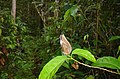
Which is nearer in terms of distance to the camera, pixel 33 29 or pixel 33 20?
pixel 33 29

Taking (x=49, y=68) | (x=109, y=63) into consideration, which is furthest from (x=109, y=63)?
(x=49, y=68)

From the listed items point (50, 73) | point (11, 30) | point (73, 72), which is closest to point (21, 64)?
point (11, 30)

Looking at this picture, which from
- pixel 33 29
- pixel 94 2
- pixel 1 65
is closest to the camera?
pixel 94 2

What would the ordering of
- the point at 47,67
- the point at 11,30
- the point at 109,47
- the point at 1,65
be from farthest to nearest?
the point at 11,30
the point at 1,65
the point at 109,47
the point at 47,67

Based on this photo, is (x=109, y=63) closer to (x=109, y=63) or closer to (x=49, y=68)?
(x=109, y=63)

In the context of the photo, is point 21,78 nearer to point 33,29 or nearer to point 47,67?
point 47,67

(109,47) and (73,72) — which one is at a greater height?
(109,47)

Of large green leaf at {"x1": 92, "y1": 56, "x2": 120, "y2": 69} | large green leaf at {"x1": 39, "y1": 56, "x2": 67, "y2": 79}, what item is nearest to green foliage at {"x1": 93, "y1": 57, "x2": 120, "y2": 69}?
large green leaf at {"x1": 92, "y1": 56, "x2": 120, "y2": 69}


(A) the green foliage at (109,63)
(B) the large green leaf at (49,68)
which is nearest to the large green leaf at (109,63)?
(A) the green foliage at (109,63)

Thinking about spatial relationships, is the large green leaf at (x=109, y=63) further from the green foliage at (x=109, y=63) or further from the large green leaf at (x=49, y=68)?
the large green leaf at (x=49, y=68)

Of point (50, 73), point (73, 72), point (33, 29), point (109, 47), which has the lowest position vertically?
point (33, 29)

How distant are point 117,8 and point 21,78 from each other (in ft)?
8.60

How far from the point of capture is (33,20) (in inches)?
395

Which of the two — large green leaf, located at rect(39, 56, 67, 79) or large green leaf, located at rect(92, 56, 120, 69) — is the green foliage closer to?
large green leaf, located at rect(92, 56, 120, 69)
